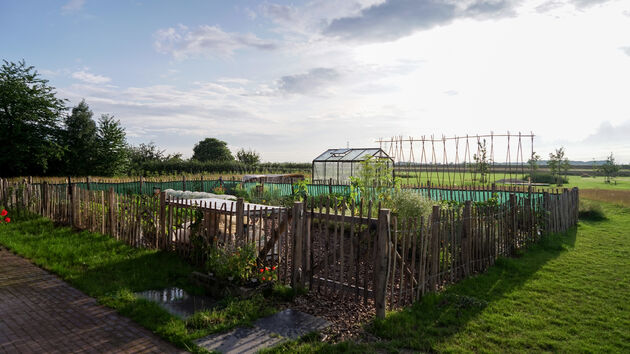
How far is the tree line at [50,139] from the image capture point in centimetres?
2786

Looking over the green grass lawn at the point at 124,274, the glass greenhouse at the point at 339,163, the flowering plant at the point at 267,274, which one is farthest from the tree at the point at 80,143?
the flowering plant at the point at 267,274

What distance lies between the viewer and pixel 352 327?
4520 millimetres

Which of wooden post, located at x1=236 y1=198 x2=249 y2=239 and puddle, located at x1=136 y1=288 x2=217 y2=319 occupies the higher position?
wooden post, located at x1=236 y1=198 x2=249 y2=239

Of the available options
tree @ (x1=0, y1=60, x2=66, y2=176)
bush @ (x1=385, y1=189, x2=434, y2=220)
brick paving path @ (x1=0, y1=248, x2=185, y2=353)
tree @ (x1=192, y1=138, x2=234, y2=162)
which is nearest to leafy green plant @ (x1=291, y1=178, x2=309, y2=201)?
bush @ (x1=385, y1=189, x2=434, y2=220)

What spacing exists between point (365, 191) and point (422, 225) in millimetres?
4956

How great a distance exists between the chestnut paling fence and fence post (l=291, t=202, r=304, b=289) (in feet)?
0.05

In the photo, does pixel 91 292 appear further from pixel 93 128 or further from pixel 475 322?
pixel 93 128

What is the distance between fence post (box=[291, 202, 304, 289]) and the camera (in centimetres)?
567

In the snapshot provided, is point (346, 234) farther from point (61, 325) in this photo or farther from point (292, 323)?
point (61, 325)

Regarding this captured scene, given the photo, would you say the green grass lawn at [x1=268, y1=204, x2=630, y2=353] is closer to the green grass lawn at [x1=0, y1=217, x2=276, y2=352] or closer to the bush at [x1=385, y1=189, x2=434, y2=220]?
the green grass lawn at [x1=0, y1=217, x2=276, y2=352]

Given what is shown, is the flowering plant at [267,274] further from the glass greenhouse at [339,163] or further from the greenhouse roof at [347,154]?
the greenhouse roof at [347,154]

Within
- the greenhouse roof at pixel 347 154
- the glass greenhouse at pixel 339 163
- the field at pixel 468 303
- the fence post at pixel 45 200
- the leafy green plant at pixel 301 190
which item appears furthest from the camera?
the greenhouse roof at pixel 347 154

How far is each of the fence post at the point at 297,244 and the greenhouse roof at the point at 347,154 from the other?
1619cm

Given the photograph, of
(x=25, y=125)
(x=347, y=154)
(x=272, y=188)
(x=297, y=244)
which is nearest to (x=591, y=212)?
(x=347, y=154)
